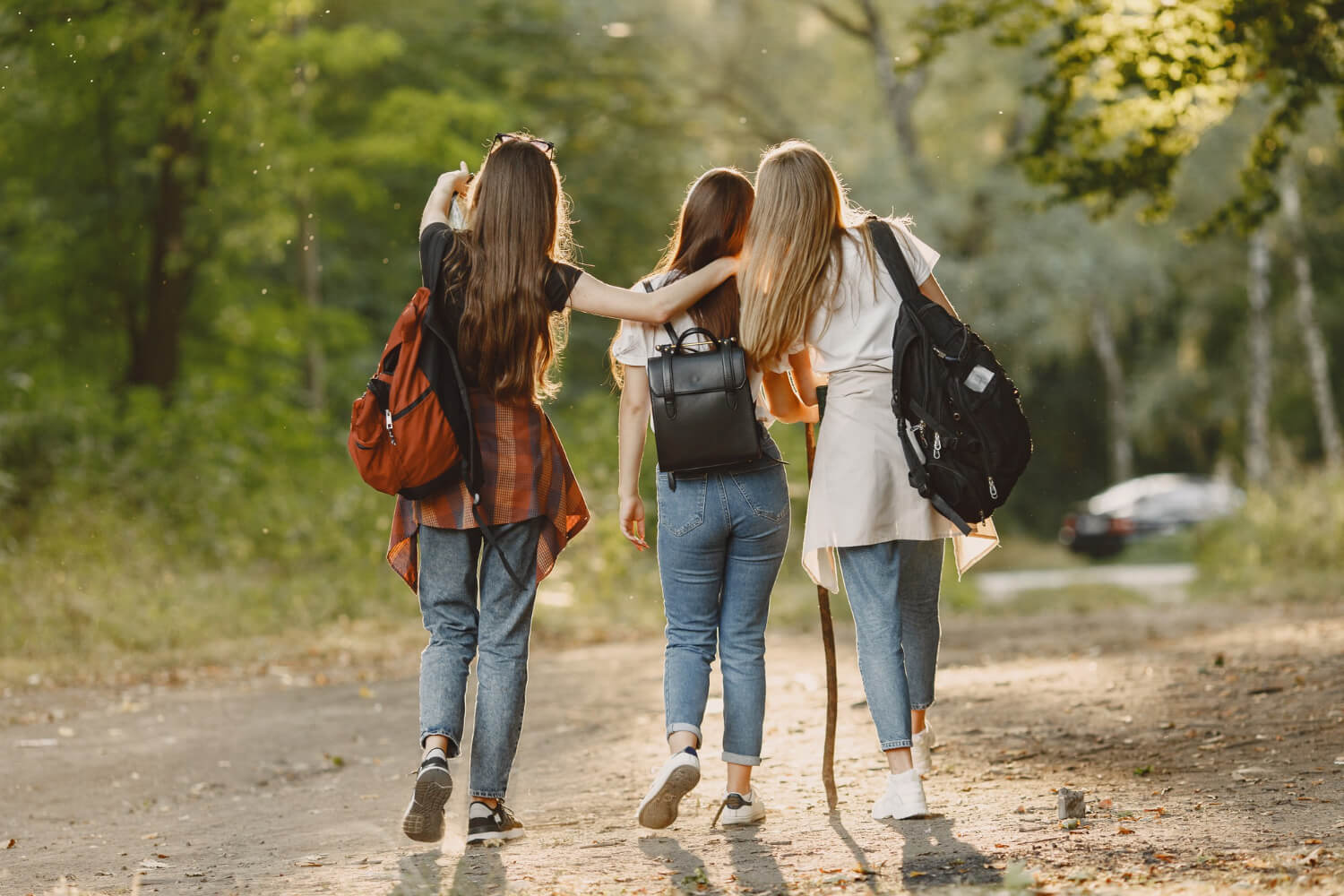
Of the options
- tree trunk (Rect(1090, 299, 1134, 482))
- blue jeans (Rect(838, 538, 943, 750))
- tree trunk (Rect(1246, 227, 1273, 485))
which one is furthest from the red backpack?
tree trunk (Rect(1090, 299, 1134, 482))

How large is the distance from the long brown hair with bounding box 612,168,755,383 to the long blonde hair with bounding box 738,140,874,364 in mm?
62

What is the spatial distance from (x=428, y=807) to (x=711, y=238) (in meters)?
1.79

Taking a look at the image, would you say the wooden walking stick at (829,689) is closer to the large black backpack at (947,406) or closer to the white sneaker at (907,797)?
the white sneaker at (907,797)

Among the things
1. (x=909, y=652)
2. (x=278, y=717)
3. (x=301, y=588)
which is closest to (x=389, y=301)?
(x=301, y=588)

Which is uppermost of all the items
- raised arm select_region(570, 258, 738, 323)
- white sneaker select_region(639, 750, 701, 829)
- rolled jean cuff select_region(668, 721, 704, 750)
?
raised arm select_region(570, 258, 738, 323)

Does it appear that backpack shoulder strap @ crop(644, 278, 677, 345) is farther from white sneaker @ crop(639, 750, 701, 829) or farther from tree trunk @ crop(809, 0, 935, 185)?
tree trunk @ crop(809, 0, 935, 185)

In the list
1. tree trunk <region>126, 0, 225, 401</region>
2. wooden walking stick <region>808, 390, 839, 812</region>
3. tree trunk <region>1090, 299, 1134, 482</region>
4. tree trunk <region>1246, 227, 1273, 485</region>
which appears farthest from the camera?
tree trunk <region>1090, 299, 1134, 482</region>

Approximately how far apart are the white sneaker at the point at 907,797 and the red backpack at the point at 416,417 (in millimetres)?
1520

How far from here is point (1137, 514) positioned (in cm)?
2631

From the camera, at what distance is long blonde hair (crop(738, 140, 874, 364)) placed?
3.97 metres

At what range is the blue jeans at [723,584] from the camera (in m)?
4.04

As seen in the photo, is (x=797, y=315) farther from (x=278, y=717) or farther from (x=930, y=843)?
(x=278, y=717)

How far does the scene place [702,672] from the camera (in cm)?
415

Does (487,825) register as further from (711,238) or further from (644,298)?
(711,238)
